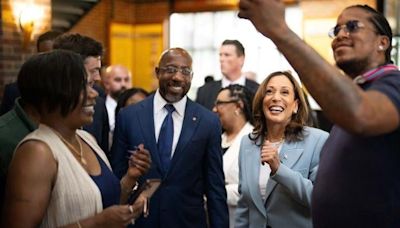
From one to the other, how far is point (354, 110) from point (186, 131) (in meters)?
1.62

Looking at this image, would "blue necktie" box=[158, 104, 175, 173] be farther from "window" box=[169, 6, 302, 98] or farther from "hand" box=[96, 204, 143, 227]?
"window" box=[169, 6, 302, 98]

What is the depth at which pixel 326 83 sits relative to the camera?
1355mm

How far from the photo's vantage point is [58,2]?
757 centimetres

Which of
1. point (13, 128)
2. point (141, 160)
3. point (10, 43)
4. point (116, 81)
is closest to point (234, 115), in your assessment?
point (141, 160)

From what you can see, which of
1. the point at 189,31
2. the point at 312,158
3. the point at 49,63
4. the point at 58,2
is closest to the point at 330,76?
the point at 49,63

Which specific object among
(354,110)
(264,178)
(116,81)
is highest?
(354,110)

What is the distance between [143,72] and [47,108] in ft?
29.6

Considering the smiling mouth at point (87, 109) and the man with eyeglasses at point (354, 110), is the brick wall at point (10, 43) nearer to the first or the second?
the smiling mouth at point (87, 109)

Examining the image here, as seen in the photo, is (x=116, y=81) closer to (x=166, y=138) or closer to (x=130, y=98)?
(x=130, y=98)

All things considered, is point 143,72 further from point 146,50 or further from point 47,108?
point 47,108

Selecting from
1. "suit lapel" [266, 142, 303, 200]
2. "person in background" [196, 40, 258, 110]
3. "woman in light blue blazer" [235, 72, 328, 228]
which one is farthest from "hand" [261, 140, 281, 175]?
"person in background" [196, 40, 258, 110]

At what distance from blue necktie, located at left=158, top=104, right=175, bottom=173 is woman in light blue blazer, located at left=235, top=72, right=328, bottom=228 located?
402 millimetres

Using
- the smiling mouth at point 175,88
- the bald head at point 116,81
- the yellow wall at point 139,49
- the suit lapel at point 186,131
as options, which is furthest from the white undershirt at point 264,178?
the yellow wall at point 139,49

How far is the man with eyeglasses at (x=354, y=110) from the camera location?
137 centimetres
